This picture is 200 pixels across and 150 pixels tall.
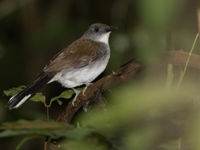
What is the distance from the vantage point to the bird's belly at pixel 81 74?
4047 mm

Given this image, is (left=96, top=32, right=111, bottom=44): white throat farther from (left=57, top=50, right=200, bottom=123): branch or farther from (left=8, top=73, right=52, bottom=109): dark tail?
(left=57, top=50, right=200, bottom=123): branch

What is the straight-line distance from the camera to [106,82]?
6.46 ft

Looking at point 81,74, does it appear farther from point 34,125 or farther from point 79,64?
point 34,125

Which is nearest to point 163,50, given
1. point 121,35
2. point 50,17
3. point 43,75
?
point 43,75

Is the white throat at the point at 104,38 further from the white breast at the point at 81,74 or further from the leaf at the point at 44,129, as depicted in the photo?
the leaf at the point at 44,129

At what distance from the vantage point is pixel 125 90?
80 cm

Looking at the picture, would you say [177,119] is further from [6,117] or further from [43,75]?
[6,117]

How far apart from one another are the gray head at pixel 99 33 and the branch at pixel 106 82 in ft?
7.91

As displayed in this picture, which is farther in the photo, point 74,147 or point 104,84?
point 104,84

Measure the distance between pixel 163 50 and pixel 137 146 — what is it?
0.24m

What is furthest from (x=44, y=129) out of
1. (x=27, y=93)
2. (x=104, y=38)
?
(x=104, y=38)

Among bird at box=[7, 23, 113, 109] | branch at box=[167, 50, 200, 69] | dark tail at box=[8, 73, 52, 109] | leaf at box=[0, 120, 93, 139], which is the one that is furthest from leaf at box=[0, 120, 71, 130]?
bird at box=[7, 23, 113, 109]

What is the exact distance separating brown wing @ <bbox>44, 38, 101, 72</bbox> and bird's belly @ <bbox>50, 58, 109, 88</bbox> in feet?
0.22

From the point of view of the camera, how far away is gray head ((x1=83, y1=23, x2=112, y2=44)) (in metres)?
4.70
